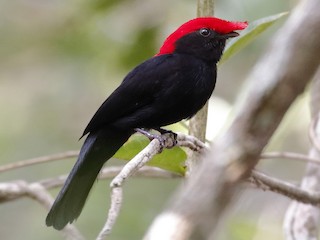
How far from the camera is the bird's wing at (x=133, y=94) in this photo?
2.98 metres

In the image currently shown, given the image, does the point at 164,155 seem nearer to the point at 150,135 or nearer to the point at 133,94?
the point at 150,135

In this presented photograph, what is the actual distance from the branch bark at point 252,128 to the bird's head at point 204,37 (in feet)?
7.31

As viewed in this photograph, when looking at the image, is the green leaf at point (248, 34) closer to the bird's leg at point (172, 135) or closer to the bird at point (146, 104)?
Answer: the bird at point (146, 104)

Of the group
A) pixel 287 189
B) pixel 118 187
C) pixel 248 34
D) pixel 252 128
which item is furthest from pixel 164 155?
pixel 252 128

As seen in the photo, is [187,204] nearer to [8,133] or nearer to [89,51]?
[89,51]

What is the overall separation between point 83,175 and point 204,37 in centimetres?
85


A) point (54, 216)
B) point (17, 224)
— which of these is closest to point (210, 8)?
point (54, 216)

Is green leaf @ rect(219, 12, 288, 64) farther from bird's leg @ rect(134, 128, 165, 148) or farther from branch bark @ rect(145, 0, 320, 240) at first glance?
branch bark @ rect(145, 0, 320, 240)

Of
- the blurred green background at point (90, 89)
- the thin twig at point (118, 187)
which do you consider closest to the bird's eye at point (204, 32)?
the blurred green background at point (90, 89)

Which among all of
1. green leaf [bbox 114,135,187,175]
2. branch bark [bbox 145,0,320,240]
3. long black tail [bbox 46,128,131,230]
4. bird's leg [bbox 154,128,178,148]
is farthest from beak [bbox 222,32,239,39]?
branch bark [bbox 145,0,320,240]

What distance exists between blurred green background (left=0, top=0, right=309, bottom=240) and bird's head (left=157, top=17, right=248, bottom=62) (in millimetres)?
678

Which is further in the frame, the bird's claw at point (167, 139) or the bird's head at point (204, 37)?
the bird's head at point (204, 37)

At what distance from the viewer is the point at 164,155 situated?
2.64 m

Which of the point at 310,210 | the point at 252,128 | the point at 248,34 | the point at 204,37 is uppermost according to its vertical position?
the point at 252,128
